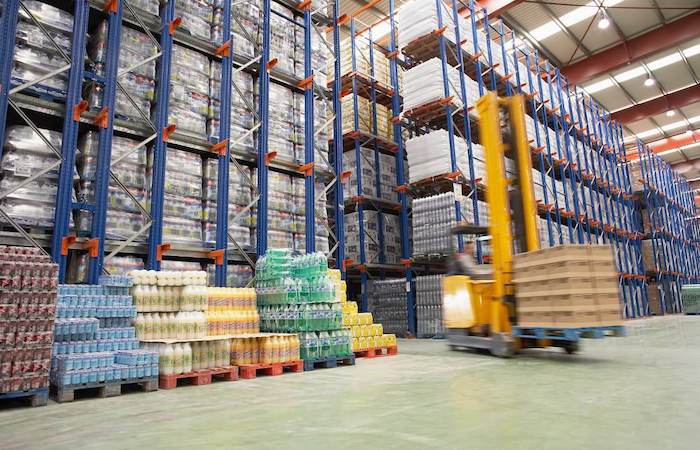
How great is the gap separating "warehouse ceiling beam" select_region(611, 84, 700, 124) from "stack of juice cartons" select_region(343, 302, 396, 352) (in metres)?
22.0

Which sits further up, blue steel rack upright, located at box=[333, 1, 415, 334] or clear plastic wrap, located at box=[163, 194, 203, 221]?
blue steel rack upright, located at box=[333, 1, 415, 334]

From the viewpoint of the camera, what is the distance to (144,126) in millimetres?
7090

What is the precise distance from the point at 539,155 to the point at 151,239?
42.6 feet

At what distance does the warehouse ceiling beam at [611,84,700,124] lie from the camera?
73.4 feet

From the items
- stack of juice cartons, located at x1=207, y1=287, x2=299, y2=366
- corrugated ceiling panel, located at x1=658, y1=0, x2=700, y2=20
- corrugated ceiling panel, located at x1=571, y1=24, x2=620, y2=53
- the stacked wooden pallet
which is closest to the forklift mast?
the stacked wooden pallet

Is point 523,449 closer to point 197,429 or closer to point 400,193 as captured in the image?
point 197,429

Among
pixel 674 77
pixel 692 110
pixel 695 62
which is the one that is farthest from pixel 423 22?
pixel 692 110

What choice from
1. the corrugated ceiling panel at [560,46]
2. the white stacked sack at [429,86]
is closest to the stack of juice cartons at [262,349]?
the white stacked sack at [429,86]

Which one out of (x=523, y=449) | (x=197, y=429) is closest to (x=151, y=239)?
(x=197, y=429)

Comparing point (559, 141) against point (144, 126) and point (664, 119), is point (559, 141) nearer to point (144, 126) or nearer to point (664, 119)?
point (664, 119)

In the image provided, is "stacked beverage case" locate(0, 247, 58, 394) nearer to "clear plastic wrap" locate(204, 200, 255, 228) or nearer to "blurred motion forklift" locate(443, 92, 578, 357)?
"clear plastic wrap" locate(204, 200, 255, 228)

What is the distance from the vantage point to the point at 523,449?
2.64 metres

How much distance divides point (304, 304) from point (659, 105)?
24413 millimetres

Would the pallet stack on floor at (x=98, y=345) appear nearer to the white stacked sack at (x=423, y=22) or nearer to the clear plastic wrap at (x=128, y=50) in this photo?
the clear plastic wrap at (x=128, y=50)
